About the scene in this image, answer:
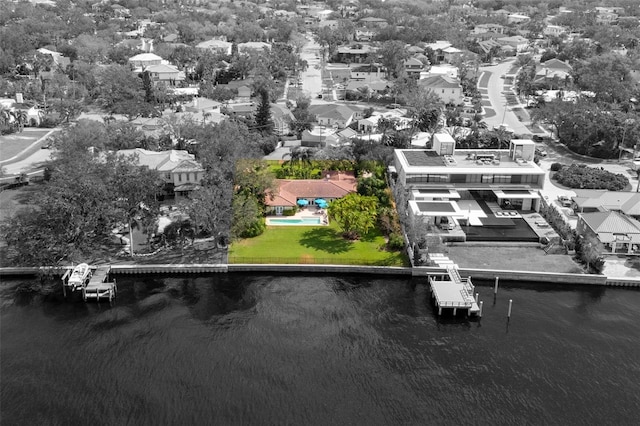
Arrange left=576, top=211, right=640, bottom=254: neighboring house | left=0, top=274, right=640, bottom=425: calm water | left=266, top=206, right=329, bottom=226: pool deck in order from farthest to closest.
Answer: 1. left=266, top=206, right=329, bottom=226: pool deck
2. left=576, top=211, right=640, bottom=254: neighboring house
3. left=0, top=274, right=640, bottom=425: calm water

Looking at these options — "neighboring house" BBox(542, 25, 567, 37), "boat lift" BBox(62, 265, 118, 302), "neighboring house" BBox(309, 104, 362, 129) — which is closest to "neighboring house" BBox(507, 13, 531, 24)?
"neighboring house" BBox(542, 25, 567, 37)

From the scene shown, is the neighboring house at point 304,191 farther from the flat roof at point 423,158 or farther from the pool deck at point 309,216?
the flat roof at point 423,158

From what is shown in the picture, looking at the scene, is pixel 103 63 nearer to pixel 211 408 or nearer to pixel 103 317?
pixel 103 317

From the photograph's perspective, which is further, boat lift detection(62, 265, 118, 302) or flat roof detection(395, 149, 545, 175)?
flat roof detection(395, 149, 545, 175)

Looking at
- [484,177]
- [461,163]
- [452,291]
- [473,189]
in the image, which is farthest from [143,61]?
[452,291]

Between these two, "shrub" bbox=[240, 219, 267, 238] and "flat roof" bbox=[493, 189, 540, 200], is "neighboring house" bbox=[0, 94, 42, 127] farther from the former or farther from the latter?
"flat roof" bbox=[493, 189, 540, 200]

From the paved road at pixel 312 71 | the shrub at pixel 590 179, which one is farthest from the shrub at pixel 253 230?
the paved road at pixel 312 71

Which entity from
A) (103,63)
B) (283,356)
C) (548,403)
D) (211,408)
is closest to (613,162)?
(548,403)
